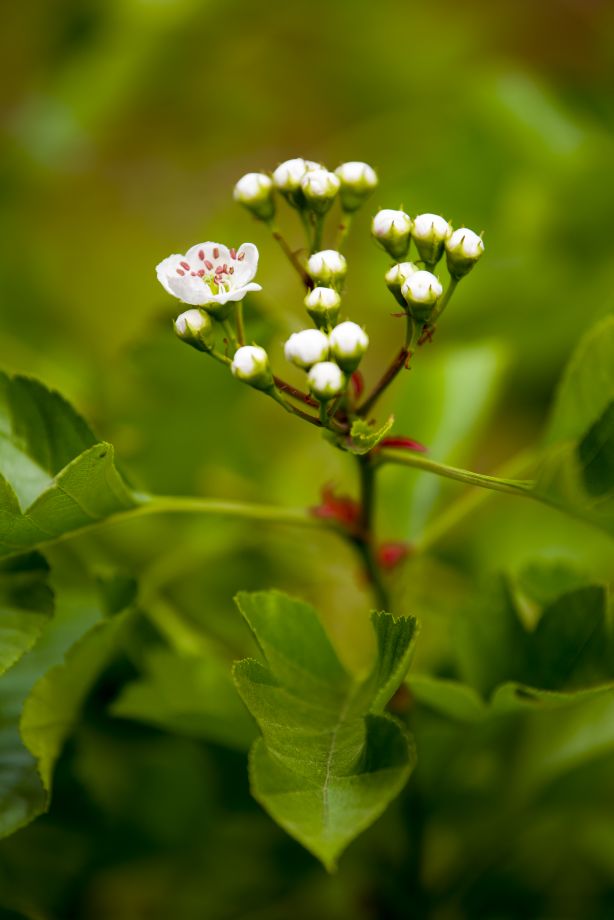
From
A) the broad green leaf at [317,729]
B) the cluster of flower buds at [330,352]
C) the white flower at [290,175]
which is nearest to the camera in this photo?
the broad green leaf at [317,729]

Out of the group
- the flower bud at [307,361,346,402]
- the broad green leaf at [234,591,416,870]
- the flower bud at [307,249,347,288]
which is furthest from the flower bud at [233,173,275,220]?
the broad green leaf at [234,591,416,870]

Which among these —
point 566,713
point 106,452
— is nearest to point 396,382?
point 566,713

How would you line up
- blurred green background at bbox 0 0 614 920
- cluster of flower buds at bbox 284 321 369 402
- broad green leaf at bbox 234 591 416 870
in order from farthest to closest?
1. blurred green background at bbox 0 0 614 920
2. cluster of flower buds at bbox 284 321 369 402
3. broad green leaf at bbox 234 591 416 870

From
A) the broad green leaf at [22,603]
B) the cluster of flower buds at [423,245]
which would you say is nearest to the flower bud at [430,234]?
the cluster of flower buds at [423,245]

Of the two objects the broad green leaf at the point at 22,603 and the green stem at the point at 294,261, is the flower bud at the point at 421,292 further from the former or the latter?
the broad green leaf at the point at 22,603

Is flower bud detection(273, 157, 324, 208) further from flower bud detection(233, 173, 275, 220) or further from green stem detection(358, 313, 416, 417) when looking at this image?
green stem detection(358, 313, 416, 417)
